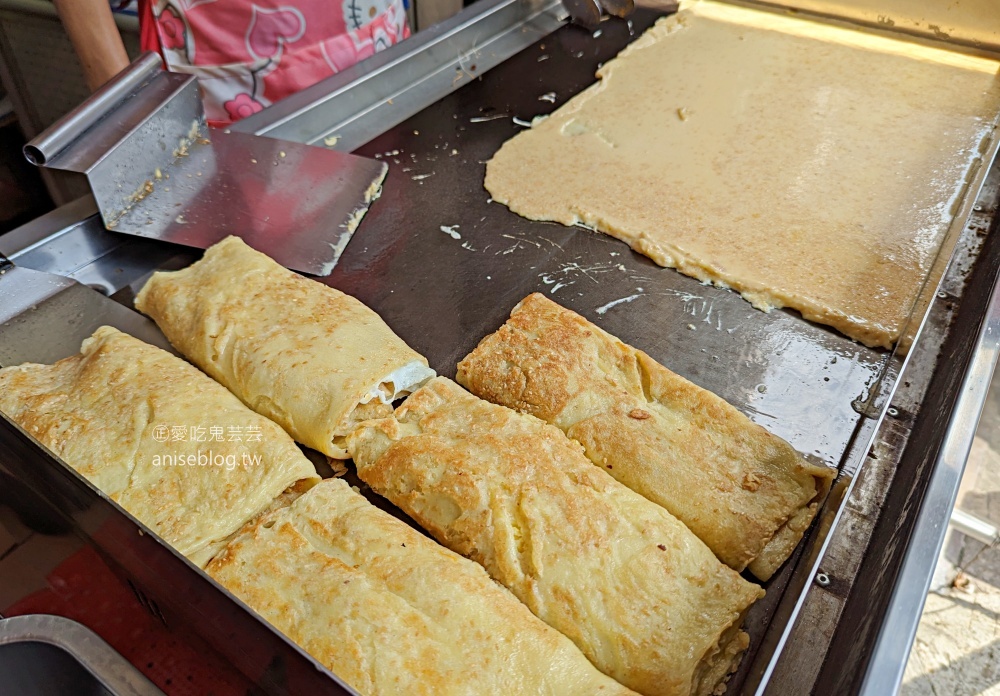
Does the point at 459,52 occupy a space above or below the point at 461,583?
above

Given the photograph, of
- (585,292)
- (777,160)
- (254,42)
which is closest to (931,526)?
(585,292)

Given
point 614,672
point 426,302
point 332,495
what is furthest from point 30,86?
point 614,672

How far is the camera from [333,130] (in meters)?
3.45

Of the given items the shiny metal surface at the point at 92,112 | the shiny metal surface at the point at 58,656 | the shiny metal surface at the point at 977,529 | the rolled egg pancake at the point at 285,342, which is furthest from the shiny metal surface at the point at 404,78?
the shiny metal surface at the point at 977,529

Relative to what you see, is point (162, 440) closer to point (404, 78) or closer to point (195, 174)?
point (195, 174)

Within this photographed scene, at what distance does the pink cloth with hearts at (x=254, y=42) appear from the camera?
11.1 ft

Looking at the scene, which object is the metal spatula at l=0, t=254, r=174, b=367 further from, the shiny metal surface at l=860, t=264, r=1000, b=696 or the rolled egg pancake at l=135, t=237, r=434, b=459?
the shiny metal surface at l=860, t=264, r=1000, b=696

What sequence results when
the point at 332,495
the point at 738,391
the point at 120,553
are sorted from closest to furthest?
the point at 120,553, the point at 332,495, the point at 738,391

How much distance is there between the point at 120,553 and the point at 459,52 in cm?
330

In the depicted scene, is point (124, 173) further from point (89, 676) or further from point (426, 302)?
point (89, 676)

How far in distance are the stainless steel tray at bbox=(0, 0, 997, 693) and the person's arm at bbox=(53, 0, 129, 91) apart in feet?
1.92

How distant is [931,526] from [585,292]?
4.81ft

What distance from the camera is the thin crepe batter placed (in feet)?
8.95

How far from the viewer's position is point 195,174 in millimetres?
2930
